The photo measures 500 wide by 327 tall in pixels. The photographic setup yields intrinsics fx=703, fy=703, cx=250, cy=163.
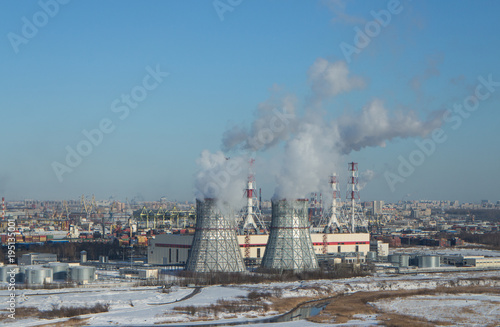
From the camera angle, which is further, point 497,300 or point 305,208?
point 305,208

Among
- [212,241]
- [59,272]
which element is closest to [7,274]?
[59,272]

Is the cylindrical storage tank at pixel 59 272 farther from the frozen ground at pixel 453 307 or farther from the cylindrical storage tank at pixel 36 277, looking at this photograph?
the frozen ground at pixel 453 307

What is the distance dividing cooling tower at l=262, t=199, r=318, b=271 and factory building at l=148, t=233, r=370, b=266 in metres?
6.85

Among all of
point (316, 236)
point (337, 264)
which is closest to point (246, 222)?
point (316, 236)

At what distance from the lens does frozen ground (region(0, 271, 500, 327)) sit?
28.7 metres

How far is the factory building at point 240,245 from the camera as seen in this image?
163 ft

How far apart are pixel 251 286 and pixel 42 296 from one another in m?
11.1

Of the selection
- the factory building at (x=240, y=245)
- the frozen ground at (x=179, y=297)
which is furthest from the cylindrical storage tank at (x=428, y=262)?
the frozen ground at (x=179, y=297)

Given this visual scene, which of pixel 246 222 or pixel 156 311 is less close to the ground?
pixel 246 222

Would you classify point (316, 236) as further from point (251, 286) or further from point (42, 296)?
point (42, 296)

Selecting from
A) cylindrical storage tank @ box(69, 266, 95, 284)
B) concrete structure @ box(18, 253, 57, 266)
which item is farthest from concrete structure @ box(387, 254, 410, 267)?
concrete structure @ box(18, 253, 57, 266)

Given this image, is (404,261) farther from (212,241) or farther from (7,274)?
(7,274)

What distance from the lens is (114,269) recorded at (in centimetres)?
4744

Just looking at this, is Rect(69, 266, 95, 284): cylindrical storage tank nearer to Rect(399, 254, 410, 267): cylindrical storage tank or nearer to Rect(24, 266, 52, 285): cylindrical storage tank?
Rect(24, 266, 52, 285): cylindrical storage tank
